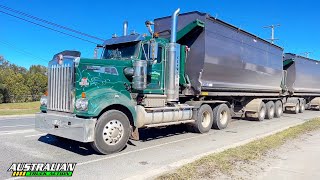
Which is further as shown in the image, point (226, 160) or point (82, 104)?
point (82, 104)

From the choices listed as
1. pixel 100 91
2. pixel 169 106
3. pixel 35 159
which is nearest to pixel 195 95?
pixel 169 106

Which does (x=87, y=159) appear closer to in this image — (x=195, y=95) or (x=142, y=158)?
(x=142, y=158)

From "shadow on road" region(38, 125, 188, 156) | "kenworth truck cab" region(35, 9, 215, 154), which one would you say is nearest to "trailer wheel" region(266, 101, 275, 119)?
"shadow on road" region(38, 125, 188, 156)

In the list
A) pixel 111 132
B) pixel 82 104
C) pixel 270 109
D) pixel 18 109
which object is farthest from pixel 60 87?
pixel 18 109

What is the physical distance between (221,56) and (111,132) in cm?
596

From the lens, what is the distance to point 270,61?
54.6 feet

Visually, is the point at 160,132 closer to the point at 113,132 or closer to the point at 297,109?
the point at 113,132

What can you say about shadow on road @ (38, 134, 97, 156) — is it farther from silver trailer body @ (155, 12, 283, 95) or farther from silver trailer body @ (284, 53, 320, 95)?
silver trailer body @ (284, 53, 320, 95)

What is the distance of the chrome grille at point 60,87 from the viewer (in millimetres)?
7654

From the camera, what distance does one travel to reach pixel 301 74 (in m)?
21.7

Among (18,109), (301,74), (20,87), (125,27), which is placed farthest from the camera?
(20,87)

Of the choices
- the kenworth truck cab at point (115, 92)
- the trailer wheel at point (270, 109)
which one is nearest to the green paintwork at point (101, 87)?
the kenworth truck cab at point (115, 92)

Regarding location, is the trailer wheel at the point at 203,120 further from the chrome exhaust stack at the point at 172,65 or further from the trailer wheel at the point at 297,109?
the trailer wheel at the point at 297,109

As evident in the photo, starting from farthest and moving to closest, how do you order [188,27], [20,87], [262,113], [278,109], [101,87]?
[20,87] < [278,109] < [262,113] < [188,27] < [101,87]
